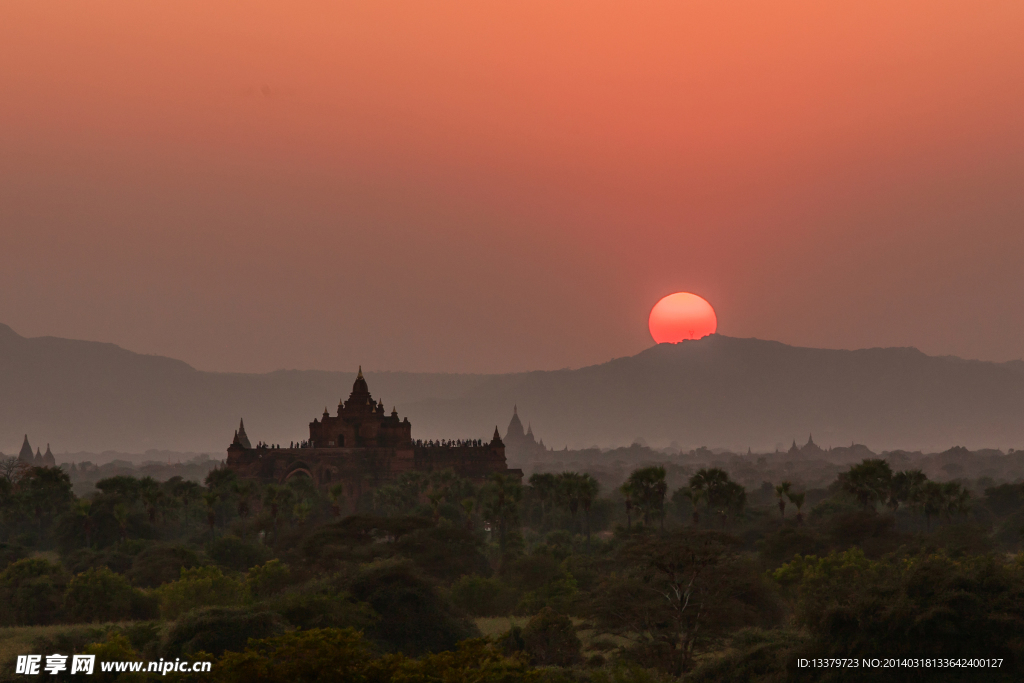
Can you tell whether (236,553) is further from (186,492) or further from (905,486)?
(905,486)

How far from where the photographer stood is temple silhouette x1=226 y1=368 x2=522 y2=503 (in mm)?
121500

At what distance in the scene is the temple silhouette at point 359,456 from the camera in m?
122

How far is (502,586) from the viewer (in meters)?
64.5

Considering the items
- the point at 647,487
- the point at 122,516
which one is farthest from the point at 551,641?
the point at 122,516

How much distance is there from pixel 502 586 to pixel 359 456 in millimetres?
60955

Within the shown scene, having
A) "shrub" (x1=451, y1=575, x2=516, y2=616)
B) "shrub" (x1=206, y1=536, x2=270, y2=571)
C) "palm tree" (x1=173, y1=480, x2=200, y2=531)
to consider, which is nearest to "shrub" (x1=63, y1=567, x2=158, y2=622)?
"shrub" (x1=206, y1=536, x2=270, y2=571)

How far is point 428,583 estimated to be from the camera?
4891 cm

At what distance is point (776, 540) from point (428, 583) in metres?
30.4

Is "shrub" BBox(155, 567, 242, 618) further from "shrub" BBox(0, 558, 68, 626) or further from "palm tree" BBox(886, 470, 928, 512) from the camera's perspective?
"palm tree" BBox(886, 470, 928, 512)

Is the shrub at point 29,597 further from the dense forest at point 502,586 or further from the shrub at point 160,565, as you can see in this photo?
the shrub at point 160,565

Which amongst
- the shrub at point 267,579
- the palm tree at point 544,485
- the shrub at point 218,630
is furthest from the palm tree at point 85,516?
the shrub at point 218,630

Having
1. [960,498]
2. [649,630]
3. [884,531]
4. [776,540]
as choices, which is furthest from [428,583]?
[960,498]

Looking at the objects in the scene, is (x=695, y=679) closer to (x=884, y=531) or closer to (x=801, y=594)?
(x=801, y=594)

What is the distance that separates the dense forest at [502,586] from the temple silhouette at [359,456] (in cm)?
1101
